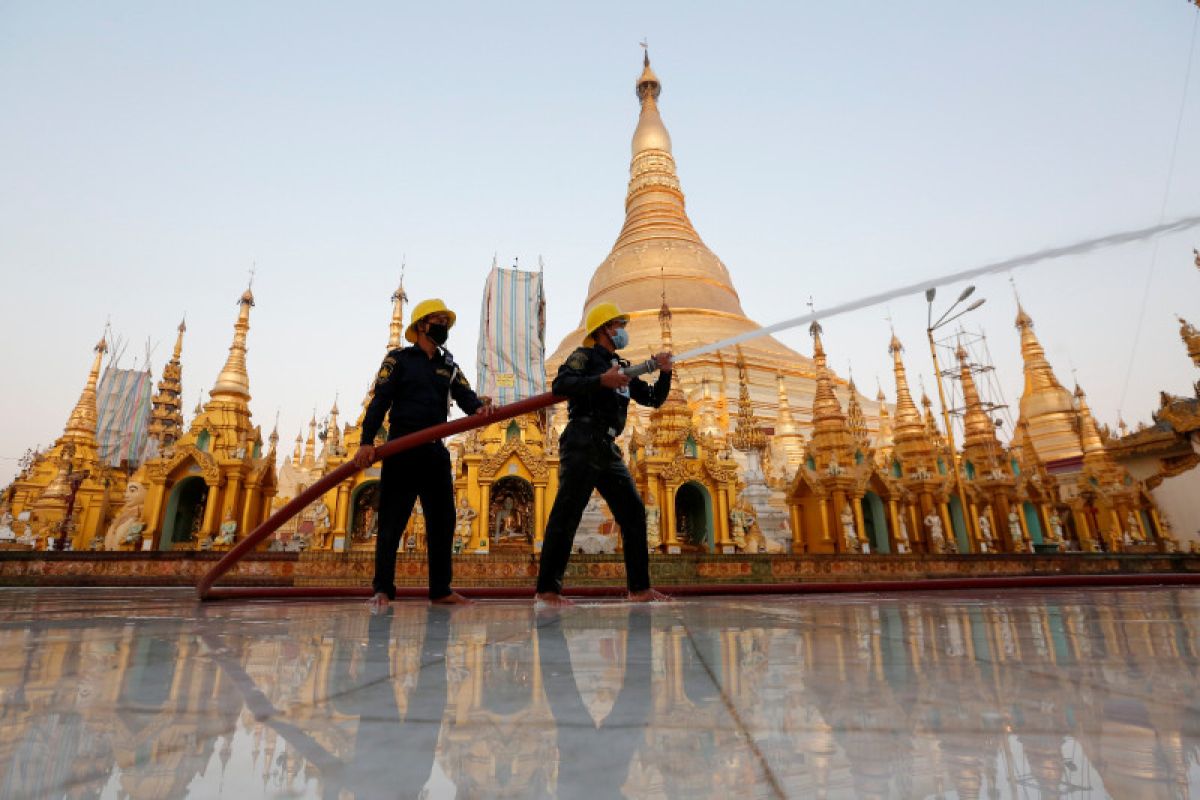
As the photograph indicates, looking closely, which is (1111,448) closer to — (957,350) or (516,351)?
(957,350)

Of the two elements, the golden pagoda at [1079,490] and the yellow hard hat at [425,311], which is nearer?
the yellow hard hat at [425,311]

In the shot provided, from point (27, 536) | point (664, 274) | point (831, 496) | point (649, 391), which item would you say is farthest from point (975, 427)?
point (27, 536)

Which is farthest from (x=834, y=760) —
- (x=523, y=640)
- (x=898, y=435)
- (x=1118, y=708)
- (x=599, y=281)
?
(x=599, y=281)

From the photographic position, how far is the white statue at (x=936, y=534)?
1791 cm

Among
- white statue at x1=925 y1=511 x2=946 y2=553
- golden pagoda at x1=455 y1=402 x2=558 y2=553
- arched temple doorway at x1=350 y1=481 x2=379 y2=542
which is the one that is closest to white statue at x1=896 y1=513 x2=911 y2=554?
white statue at x1=925 y1=511 x2=946 y2=553

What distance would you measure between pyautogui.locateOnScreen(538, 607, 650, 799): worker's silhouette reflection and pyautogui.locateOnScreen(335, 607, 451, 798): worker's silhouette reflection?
20 cm

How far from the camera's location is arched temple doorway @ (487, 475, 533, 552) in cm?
1568

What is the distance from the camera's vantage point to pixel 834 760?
34.1 inches

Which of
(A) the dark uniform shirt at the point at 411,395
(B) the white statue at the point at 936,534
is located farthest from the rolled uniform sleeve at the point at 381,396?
(B) the white statue at the point at 936,534

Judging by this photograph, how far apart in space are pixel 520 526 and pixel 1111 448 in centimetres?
2607

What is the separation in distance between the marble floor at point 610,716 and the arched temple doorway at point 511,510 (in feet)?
44.6

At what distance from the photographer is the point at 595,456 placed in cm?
447

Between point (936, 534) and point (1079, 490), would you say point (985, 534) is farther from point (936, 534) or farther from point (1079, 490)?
point (1079, 490)

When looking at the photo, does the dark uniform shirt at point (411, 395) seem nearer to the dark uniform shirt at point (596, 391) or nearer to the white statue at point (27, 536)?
the dark uniform shirt at point (596, 391)
